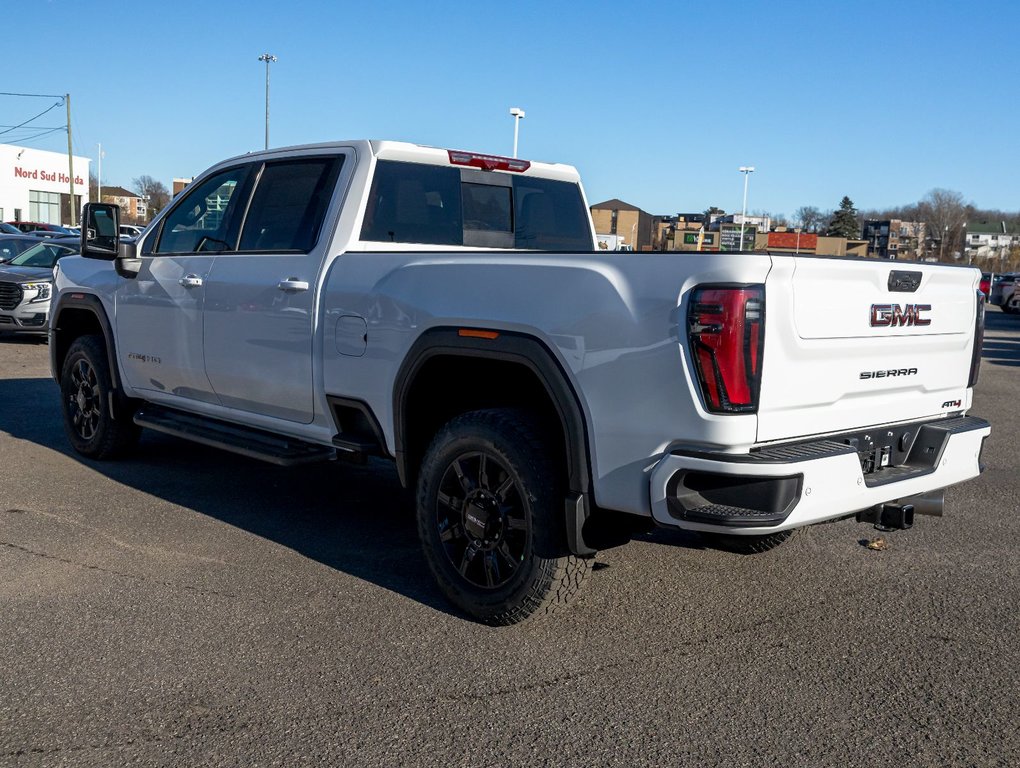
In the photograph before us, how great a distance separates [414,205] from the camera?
220 inches

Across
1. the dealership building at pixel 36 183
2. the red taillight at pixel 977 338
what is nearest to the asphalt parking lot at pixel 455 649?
the red taillight at pixel 977 338

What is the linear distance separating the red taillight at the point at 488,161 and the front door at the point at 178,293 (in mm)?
1262

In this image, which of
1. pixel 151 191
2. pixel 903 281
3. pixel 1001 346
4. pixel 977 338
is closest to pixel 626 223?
pixel 977 338

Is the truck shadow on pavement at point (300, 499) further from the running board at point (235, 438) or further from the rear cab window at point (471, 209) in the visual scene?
the rear cab window at point (471, 209)

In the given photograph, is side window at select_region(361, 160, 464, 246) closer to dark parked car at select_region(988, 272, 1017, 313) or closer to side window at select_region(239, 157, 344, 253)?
side window at select_region(239, 157, 344, 253)

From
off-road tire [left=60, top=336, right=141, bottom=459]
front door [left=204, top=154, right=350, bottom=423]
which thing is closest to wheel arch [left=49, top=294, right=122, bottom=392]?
off-road tire [left=60, top=336, right=141, bottom=459]

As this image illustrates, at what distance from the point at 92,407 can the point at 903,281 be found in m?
5.61

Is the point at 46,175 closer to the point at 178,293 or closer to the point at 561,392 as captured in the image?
the point at 178,293

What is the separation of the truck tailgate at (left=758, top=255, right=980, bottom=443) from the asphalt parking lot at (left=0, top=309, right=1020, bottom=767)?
3.22ft

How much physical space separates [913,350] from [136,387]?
4.90 m

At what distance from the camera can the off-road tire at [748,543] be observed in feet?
16.9

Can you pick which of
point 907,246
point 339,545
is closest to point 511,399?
point 339,545

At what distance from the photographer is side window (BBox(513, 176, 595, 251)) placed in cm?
618

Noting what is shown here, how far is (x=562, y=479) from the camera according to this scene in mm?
4059
